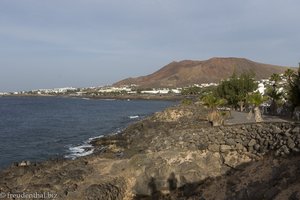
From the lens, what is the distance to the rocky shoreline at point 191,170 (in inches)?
623

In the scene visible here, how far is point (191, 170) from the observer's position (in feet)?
60.5

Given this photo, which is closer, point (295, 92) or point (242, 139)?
point (242, 139)

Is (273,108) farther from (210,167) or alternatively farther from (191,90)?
(191,90)

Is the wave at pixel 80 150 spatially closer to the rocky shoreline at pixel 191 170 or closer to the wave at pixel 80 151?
the wave at pixel 80 151

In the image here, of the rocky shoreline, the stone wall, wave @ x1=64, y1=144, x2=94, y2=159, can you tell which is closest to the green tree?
the stone wall

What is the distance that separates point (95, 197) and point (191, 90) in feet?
527

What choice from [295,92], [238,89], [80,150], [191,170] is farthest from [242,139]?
[238,89]

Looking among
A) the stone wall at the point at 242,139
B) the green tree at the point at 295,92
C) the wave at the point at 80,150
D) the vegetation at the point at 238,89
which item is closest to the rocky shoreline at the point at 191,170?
the stone wall at the point at 242,139

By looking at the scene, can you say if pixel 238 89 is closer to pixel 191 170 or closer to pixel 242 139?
pixel 242 139

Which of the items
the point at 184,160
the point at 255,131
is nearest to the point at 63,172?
the point at 184,160

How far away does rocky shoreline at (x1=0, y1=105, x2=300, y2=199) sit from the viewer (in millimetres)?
15828

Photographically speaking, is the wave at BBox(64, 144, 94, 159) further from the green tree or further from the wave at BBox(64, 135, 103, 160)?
the green tree

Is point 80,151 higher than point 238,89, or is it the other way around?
point 238,89

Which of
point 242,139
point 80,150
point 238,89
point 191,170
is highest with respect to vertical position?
point 238,89
